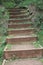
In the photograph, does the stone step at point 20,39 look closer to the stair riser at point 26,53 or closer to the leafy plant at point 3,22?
the leafy plant at point 3,22

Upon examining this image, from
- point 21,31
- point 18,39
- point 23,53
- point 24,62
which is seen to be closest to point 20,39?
point 18,39

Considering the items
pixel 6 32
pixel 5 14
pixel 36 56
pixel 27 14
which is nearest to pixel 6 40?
pixel 6 32

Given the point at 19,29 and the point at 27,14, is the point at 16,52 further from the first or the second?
the point at 27,14

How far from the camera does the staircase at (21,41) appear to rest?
5.85 meters

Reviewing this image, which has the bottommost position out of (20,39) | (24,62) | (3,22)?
(24,62)

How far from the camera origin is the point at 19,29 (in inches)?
324

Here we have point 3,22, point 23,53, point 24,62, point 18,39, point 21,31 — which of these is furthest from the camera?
point 3,22

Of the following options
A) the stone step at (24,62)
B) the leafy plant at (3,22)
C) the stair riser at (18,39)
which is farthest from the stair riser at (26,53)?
the leafy plant at (3,22)

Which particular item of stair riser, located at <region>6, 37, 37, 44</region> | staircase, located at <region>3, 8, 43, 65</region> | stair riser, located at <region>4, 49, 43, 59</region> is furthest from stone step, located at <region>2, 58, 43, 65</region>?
stair riser, located at <region>6, 37, 37, 44</region>

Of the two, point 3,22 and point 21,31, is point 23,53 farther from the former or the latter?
point 3,22

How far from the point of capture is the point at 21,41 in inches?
281

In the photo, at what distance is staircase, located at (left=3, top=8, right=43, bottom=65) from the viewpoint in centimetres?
585

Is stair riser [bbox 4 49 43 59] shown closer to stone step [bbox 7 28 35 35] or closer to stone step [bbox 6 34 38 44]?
stone step [bbox 6 34 38 44]

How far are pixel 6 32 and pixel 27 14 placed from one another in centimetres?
221
